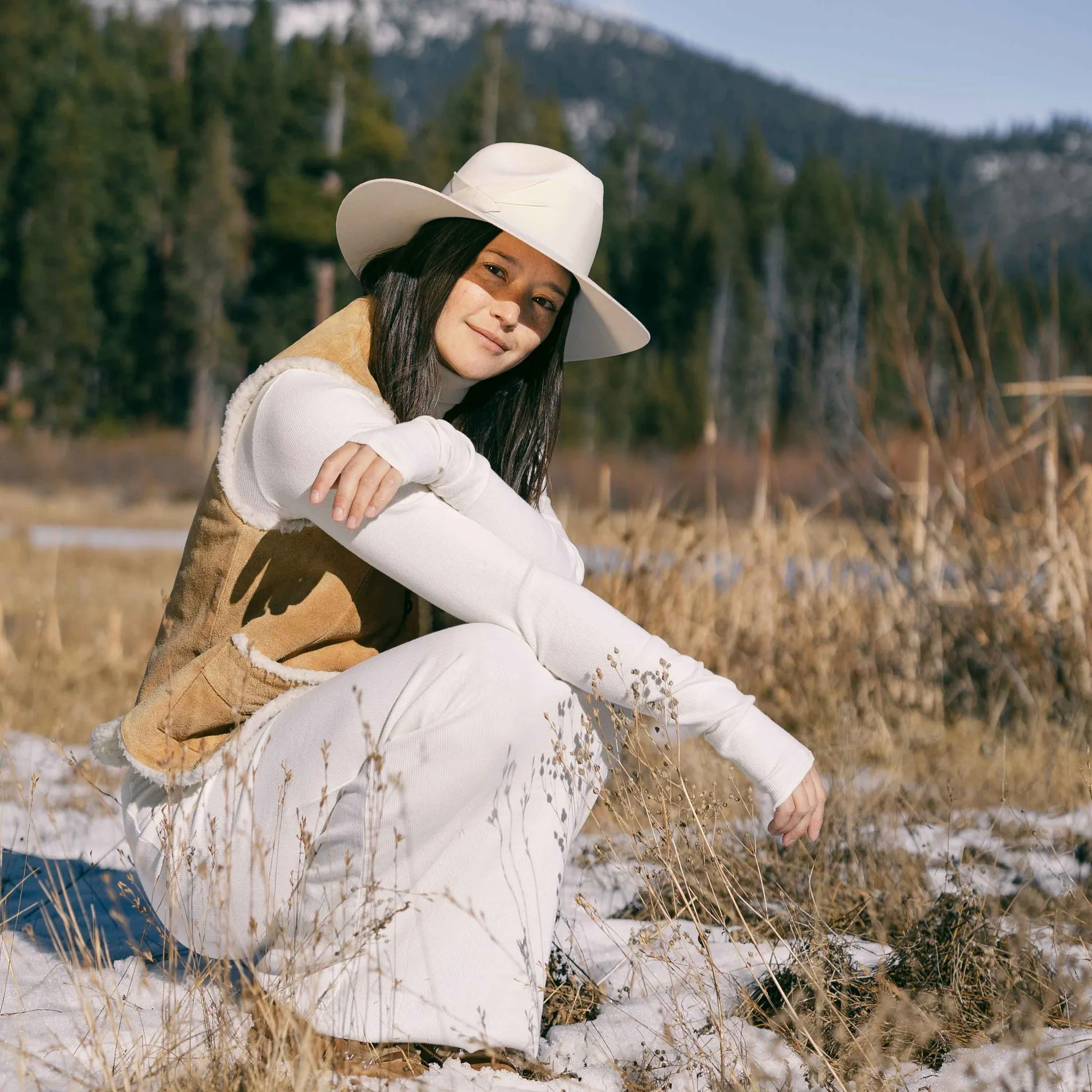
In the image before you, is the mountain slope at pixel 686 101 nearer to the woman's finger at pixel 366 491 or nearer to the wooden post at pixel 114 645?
the wooden post at pixel 114 645

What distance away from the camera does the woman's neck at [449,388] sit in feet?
7.09

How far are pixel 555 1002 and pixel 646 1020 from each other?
16 cm

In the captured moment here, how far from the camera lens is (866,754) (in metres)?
3.84

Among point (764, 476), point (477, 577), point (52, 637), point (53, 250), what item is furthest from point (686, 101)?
point (477, 577)

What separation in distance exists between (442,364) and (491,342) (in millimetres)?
97

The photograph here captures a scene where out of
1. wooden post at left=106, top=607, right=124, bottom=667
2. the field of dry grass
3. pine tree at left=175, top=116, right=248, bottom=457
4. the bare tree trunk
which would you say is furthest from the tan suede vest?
the bare tree trunk

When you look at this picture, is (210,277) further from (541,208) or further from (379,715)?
(379,715)

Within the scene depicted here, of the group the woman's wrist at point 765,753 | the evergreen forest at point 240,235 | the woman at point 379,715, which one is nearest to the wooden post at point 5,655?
the woman at point 379,715

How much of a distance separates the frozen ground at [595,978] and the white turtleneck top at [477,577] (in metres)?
0.31

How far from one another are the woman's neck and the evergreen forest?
22.1m

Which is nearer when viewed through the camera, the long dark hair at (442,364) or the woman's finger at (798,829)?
the woman's finger at (798,829)

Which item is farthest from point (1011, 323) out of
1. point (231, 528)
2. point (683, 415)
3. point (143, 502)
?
point (683, 415)

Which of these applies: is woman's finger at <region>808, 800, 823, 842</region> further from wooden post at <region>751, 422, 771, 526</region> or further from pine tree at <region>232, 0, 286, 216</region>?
pine tree at <region>232, 0, 286, 216</region>

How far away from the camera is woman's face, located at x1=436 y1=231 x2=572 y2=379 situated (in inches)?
83.0
